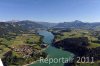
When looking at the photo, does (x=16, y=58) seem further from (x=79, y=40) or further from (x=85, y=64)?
(x=79, y=40)

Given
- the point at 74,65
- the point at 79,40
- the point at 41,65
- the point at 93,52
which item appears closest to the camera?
the point at 74,65

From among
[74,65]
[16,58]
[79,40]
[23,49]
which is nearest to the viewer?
[74,65]

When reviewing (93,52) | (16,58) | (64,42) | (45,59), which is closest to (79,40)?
(64,42)

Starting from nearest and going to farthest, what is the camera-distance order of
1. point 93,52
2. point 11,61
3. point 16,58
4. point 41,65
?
1. point 41,65
2. point 11,61
3. point 16,58
4. point 93,52

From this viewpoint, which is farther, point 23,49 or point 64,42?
point 64,42

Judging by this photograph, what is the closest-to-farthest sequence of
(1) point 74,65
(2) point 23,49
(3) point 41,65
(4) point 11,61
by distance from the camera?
(1) point 74,65 < (3) point 41,65 < (4) point 11,61 < (2) point 23,49

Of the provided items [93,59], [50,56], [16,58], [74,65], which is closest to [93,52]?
[93,59]

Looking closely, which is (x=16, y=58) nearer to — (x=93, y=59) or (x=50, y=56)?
(x=50, y=56)

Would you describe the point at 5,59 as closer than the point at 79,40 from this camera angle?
Yes
